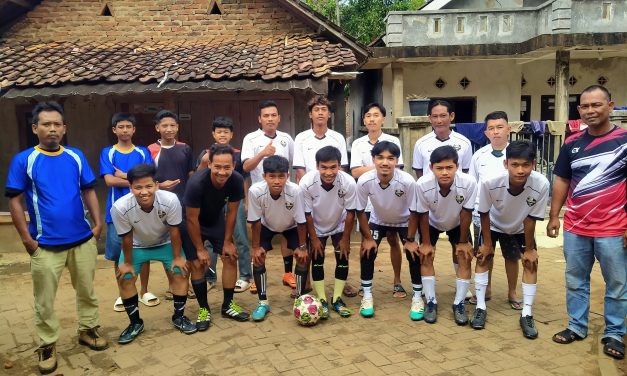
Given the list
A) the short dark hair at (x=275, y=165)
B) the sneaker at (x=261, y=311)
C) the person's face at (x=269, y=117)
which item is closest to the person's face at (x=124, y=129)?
the person's face at (x=269, y=117)

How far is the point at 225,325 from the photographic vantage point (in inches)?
175

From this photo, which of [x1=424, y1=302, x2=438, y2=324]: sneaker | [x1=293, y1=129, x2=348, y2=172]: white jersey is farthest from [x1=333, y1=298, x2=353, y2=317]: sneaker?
[x1=293, y1=129, x2=348, y2=172]: white jersey

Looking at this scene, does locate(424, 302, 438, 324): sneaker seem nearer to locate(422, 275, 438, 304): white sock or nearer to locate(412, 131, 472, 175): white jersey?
locate(422, 275, 438, 304): white sock

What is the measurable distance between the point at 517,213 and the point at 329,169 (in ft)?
5.60

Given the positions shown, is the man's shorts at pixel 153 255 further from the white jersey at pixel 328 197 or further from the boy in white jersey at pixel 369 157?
the boy in white jersey at pixel 369 157

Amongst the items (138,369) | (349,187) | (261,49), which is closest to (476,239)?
(349,187)

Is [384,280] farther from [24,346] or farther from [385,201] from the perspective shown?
[24,346]

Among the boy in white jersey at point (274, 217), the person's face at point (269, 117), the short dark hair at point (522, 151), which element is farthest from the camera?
the person's face at point (269, 117)

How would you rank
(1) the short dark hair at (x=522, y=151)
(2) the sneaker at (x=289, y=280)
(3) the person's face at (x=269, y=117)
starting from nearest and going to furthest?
1. (1) the short dark hair at (x=522, y=151)
2. (3) the person's face at (x=269, y=117)
3. (2) the sneaker at (x=289, y=280)

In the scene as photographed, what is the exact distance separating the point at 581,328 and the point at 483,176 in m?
1.58

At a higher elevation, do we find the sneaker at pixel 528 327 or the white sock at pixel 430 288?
the white sock at pixel 430 288

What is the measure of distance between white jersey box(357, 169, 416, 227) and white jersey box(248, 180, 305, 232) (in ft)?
1.87

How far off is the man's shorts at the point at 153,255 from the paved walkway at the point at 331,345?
0.61m

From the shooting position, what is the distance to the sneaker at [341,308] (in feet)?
14.9
